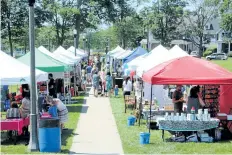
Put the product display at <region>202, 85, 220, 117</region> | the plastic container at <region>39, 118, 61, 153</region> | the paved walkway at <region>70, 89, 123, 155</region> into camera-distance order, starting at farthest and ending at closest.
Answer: the product display at <region>202, 85, 220, 117</region>, the paved walkway at <region>70, 89, 123, 155</region>, the plastic container at <region>39, 118, 61, 153</region>

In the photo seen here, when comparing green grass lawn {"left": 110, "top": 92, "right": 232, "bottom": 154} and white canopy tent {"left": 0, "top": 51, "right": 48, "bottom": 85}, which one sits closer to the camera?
green grass lawn {"left": 110, "top": 92, "right": 232, "bottom": 154}

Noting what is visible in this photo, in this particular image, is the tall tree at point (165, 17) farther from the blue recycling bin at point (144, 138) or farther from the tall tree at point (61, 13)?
the blue recycling bin at point (144, 138)

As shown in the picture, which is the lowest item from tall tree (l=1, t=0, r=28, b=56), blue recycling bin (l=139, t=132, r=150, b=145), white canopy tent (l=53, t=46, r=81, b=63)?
blue recycling bin (l=139, t=132, r=150, b=145)

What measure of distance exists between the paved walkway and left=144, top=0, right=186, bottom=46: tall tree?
55.5 m

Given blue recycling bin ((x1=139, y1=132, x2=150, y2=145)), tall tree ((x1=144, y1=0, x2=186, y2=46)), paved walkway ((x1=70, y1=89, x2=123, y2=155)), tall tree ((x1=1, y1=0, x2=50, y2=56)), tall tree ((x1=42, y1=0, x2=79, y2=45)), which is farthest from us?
tall tree ((x1=144, y1=0, x2=186, y2=46))

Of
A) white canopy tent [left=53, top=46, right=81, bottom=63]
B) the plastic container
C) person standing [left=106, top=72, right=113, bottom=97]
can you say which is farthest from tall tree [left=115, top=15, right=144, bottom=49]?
the plastic container

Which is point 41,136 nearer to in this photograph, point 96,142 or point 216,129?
point 96,142

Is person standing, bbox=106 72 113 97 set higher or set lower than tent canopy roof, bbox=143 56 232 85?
lower

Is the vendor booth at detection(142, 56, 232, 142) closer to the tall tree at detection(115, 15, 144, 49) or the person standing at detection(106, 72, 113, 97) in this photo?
the person standing at detection(106, 72, 113, 97)

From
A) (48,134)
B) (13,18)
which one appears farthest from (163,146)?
(13,18)

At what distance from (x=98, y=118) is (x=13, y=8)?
39.0 metres

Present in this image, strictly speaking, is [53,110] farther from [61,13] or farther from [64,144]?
[61,13]

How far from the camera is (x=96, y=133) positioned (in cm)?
1581

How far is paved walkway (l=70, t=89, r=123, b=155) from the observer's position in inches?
511
